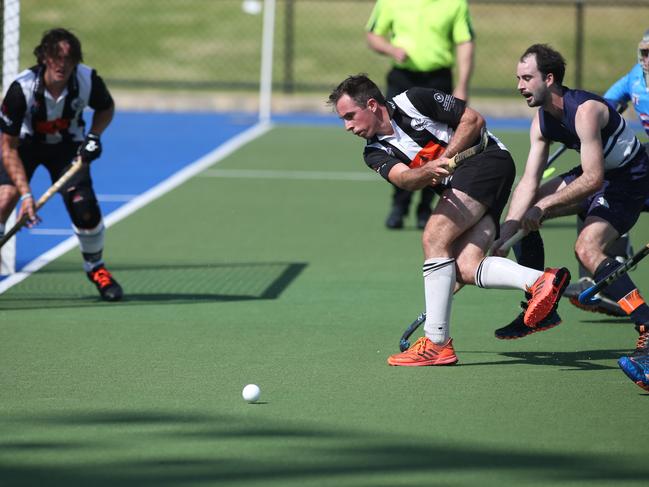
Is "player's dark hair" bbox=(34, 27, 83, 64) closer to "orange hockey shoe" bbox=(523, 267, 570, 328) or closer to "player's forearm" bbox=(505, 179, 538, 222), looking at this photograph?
"player's forearm" bbox=(505, 179, 538, 222)

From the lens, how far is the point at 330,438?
5.15m

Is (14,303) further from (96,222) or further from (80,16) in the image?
(80,16)

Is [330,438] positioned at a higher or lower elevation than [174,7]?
higher

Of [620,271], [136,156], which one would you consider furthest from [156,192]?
[620,271]

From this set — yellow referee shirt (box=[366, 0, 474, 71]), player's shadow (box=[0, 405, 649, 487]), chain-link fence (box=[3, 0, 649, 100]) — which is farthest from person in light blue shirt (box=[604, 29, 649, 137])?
chain-link fence (box=[3, 0, 649, 100])

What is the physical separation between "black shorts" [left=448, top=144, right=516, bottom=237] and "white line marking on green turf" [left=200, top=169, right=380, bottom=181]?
7014mm

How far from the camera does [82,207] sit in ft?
26.3

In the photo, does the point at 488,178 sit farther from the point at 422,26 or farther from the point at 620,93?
the point at 422,26

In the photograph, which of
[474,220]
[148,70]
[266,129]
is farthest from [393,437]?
[148,70]

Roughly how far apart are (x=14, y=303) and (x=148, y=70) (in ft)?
53.0

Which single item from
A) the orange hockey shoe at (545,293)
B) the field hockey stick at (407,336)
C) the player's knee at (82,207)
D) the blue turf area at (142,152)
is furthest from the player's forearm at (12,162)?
the orange hockey shoe at (545,293)

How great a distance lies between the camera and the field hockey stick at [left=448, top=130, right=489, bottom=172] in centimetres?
609

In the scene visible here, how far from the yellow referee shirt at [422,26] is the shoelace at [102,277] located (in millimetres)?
4081

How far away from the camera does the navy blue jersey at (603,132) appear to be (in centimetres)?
631
